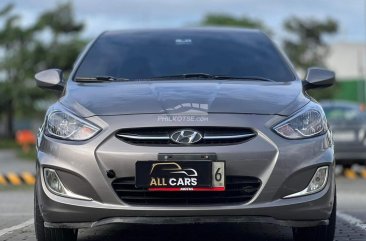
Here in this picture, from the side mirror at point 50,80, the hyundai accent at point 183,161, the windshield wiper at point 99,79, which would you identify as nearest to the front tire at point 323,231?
the hyundai accent at point 183,161

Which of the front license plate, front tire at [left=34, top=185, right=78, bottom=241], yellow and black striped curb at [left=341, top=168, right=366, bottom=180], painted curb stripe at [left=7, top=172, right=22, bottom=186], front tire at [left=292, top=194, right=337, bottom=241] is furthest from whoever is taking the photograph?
yellow and black striped curb at [left=341, top=168, right=366, bottom=180]

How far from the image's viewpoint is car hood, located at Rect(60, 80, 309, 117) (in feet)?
15.5

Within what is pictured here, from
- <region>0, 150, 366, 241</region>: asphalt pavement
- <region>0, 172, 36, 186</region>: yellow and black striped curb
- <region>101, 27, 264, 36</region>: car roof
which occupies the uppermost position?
<region>101, 27, 264, 36</region>: car roof

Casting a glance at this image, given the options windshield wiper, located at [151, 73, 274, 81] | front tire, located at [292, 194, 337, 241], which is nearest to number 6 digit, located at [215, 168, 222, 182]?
front tire, located at [292, 194, 337, 241]

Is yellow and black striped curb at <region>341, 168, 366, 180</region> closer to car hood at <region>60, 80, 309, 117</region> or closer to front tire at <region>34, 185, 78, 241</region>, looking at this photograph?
car hood at <region>60, 80, 309, 117</region>

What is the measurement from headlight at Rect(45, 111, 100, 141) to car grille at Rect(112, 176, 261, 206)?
344mm

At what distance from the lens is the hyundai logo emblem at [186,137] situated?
4543 mm

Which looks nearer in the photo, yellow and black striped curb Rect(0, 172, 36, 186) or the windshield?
the windshield

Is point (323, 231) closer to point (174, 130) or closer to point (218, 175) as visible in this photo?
point (218, 175)

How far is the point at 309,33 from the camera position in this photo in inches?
2323

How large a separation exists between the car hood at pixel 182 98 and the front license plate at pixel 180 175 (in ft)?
1.18

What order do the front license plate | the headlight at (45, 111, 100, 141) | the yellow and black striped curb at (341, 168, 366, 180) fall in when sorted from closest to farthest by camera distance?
the front license plate, the headlight at (45, 111, 100, 141), the yellow and black striped curb at (341, 168, 366, 180)

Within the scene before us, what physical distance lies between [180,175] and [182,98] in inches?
23.4

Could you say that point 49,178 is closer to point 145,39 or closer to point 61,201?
point 61,201
